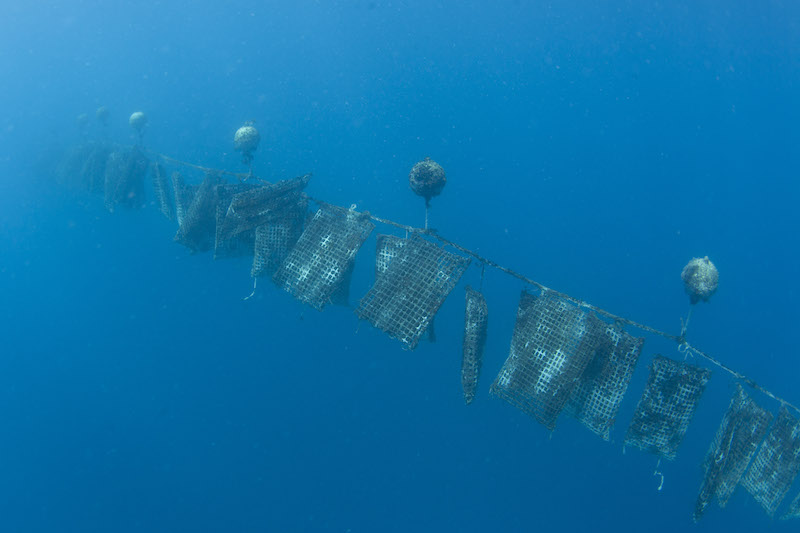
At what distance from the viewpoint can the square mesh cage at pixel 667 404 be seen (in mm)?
5289

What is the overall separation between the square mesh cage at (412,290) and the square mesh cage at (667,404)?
2.77 metres

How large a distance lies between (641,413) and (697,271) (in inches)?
75.0

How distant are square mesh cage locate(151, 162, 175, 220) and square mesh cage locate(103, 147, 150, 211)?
1.08 meters

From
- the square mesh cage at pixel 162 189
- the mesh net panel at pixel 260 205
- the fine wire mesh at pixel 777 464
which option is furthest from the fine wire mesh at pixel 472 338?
the square mesh cage at pixel 162 189

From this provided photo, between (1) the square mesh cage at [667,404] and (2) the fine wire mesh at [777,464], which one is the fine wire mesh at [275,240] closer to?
(1) the square mesh cage at [667,404]

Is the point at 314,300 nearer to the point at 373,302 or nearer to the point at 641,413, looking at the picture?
the point at 373,302

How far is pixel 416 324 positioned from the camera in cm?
550

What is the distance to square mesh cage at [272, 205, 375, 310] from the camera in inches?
247

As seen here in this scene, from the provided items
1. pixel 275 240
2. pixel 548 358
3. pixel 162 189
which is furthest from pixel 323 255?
pixel 162 189

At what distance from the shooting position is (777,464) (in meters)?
5.58

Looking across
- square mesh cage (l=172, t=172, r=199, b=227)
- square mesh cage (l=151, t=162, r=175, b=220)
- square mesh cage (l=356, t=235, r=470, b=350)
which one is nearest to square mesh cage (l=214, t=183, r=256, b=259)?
square mesh cage (l=172, t=172, r=199, b=227)

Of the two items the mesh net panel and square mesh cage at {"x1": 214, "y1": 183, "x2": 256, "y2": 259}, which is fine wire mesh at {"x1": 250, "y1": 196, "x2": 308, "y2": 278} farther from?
square mesh cage at {"x1": 214, "y1": 183, "x2": 256, "y2": 259}

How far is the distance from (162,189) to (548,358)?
8.68m

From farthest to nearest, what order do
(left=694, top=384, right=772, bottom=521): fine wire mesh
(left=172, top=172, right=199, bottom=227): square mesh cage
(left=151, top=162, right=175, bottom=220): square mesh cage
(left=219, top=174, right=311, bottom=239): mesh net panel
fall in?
(left=151, top=162, right=175, bottom=220): square mesh cage, (left=172, top=172, right=199, bottom=227): square mesh cage, (left=219, top=174, right=311, bottom=239): mesh net panel, (left=694, top=384, right=772, bottom=521): fine wire mesh
